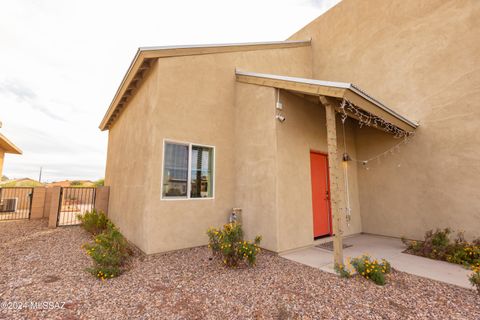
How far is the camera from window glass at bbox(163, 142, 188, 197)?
5023mm

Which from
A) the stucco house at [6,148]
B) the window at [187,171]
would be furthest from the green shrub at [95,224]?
the stucco house at [6,148]

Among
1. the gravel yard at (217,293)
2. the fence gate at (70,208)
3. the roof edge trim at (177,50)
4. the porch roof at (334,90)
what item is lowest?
the gravel yard at (217,293)

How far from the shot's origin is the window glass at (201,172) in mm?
5398

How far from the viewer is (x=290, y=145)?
5.29 metres

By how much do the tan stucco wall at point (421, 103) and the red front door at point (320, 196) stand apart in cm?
181

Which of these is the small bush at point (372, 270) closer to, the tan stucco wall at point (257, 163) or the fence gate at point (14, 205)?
the tan stucco wall at point (257, 163)

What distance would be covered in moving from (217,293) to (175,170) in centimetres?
300

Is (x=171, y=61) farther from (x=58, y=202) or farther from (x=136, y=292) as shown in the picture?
(x=58, y=202)

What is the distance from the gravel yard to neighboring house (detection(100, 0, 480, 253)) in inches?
45.7

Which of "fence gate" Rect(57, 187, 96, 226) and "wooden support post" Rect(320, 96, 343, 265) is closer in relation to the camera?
"wooden support post" Rect(320, 96, 343, 265)

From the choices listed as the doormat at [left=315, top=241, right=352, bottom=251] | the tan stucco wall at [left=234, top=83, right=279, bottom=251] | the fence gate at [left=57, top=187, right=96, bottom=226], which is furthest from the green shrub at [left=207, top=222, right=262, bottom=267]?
the fence gate at [left=57, top=187, right=96, bottom=226]

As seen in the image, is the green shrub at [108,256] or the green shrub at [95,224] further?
the green shrub at [95,224]

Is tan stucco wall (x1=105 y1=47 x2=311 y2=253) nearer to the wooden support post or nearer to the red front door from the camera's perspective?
the red front door

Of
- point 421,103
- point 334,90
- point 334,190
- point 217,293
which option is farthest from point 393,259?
point 421,103
